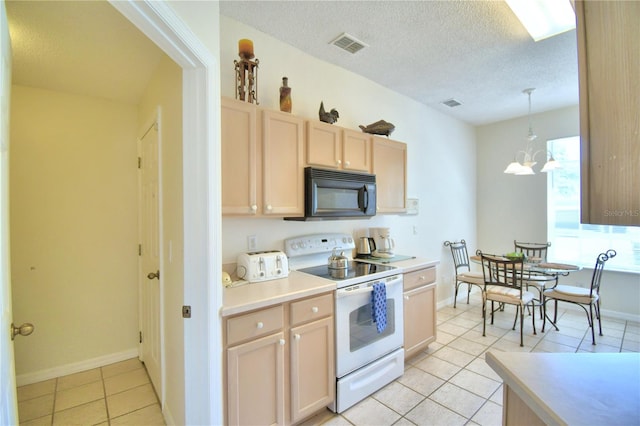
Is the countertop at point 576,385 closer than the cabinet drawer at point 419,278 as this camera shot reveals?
Yes

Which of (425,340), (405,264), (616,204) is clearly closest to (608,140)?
(616,204)

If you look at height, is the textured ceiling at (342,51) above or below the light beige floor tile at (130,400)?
above

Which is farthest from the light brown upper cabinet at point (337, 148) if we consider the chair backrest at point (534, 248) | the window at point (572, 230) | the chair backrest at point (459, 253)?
the window at point (572, 230)

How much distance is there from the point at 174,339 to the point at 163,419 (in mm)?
730

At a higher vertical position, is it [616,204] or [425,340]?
[616,204]

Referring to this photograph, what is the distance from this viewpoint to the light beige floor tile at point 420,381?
2.31 m

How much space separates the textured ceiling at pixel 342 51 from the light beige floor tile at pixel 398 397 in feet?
9.47

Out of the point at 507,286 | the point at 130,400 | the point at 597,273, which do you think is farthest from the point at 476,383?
the point at 130,400

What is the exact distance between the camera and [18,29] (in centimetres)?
165

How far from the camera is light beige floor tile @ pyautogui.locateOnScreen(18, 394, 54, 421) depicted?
6.62ft

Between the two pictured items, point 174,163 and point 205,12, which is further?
point 174,163

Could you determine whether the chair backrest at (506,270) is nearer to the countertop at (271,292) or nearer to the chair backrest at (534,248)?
the chair backrest at (534,248)

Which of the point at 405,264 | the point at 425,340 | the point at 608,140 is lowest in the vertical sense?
the point at 425,340

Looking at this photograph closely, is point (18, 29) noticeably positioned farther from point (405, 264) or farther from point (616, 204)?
point (405, 264)
